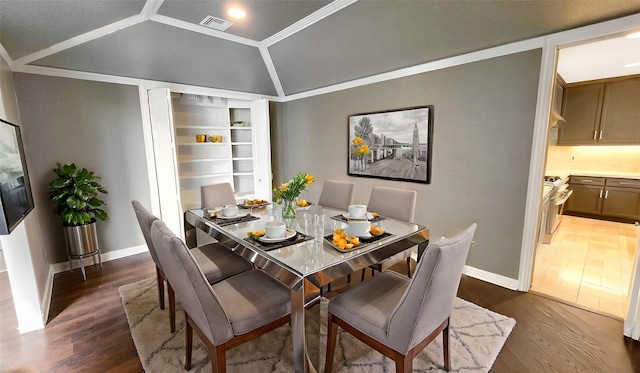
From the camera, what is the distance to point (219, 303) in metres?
1.35

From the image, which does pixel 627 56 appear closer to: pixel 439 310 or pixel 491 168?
pixel 491 168

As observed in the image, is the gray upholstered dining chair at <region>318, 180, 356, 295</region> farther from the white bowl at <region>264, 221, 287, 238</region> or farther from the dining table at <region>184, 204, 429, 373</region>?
the white bowl at <region>264, 221, 287, 238</region>

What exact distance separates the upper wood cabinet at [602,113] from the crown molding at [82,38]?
254 inches

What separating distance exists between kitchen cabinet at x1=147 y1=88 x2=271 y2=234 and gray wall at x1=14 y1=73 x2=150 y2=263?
1.86 ft

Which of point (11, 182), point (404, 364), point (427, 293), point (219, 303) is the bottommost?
point (404, 364)

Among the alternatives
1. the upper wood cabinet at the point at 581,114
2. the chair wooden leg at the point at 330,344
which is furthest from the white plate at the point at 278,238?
the upper wood cabinet at the point at 581,114

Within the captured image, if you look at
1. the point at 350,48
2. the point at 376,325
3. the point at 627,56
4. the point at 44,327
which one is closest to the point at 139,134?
the point at 44,327

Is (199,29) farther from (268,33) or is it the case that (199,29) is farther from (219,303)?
(219,303)

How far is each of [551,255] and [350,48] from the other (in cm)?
348

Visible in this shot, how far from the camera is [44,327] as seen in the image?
7.14 feet

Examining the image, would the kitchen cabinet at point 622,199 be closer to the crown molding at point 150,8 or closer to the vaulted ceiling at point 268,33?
the vaulted ceiling at point 268,33

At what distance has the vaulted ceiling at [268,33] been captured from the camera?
2166 millimetres

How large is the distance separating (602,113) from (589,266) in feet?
9.82

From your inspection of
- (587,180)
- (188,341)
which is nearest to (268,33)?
(188,341)
